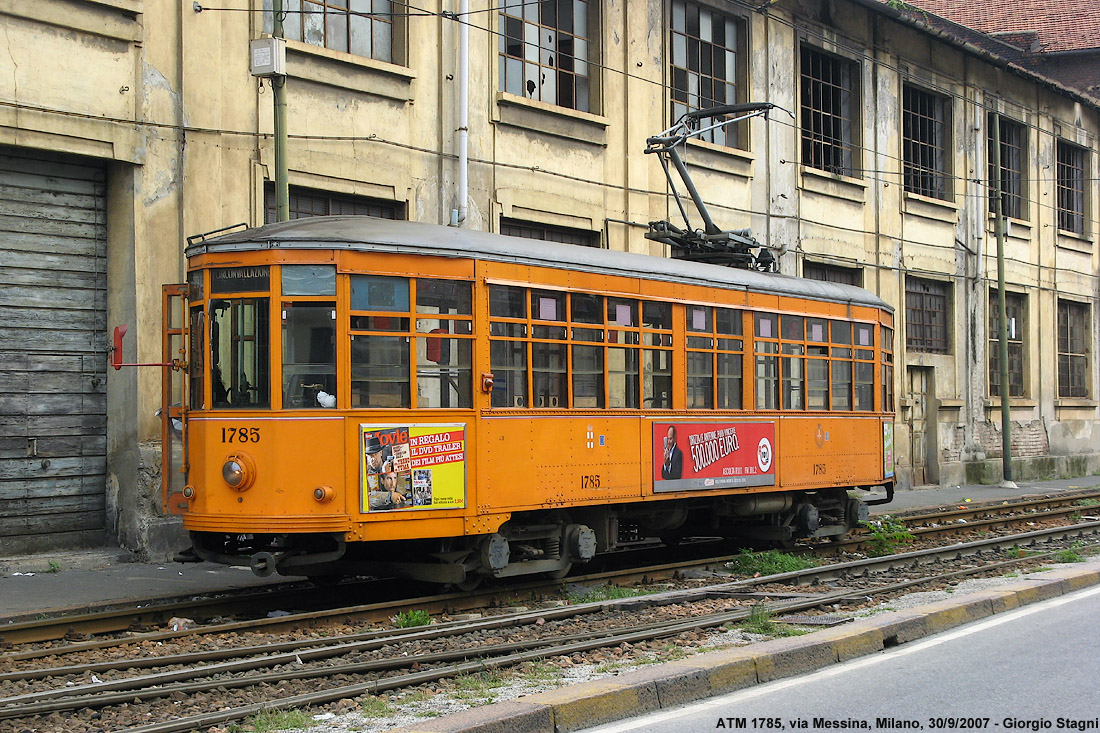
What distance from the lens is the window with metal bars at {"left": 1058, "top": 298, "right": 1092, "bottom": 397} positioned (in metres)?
30.7

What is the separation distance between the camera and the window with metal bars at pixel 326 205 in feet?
46.0

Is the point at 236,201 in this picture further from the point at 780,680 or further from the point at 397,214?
the point at 780,680

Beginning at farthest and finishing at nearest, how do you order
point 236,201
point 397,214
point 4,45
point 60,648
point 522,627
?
point 397,214, point 236,201, point 4,45, point 522,627, point 60,648

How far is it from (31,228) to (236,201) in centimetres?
220

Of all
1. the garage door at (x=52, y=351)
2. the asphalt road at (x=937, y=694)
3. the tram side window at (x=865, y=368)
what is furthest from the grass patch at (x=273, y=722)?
the tram side window at (x=865, y=368)

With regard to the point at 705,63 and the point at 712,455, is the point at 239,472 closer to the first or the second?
the point at 712,455

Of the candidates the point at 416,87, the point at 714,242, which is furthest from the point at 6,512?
the point at 714,242

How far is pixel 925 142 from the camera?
26.1m

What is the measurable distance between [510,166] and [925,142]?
13236 millimetres

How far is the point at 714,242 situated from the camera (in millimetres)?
14016

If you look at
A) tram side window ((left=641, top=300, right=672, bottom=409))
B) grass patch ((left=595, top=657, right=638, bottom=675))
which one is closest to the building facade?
tram side window ((left=641, top=300, right=672, bottom=409))

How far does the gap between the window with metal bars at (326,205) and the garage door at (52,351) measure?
191cm

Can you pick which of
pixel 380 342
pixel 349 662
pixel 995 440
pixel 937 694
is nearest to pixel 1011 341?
pixel 995 440

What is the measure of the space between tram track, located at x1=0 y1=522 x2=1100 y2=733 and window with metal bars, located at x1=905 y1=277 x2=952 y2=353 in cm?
1563
